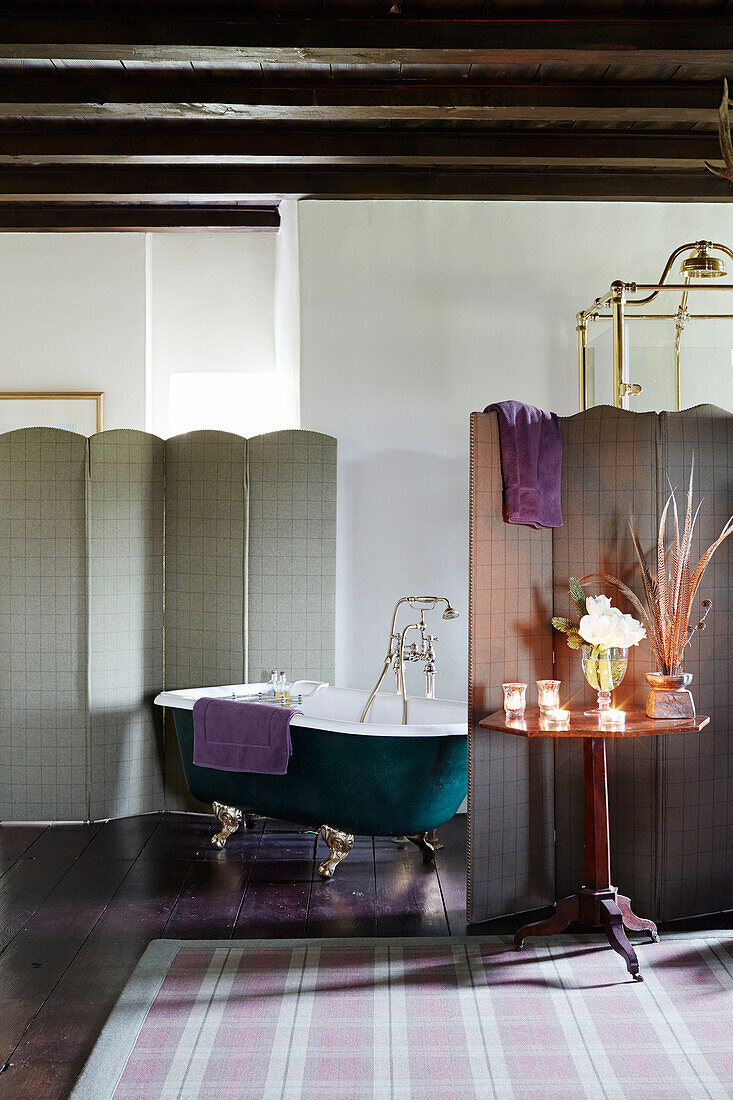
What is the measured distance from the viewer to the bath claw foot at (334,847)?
12.5 ft

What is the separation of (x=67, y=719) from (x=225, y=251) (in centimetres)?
339

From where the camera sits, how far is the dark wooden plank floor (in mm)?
2676

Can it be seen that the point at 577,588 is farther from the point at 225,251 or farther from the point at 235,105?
the point at 225,251

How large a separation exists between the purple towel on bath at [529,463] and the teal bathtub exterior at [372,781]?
2.82 feet

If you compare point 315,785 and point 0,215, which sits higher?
point 0,215

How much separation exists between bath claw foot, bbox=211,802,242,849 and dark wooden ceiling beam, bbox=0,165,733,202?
2768mm

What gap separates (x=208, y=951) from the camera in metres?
3.10

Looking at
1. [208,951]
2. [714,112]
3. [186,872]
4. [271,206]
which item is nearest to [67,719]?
[186,872]

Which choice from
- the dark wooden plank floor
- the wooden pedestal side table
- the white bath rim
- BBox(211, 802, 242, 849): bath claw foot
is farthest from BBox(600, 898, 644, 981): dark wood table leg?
BBox(211, 802, 242, 849): bath claw foot

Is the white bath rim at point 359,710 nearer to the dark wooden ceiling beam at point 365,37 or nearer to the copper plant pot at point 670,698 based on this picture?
the copper plant pot at point 670,698

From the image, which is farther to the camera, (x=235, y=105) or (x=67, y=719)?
(x=67, y=719)

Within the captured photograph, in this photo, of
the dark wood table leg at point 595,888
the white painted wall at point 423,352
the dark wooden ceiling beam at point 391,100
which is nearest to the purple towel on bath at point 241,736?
the white painted wall at point 423,352

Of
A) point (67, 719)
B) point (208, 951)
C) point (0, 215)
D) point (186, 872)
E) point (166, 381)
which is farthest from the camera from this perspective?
point (166, 381)

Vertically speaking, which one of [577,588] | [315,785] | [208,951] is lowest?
[208,951]
